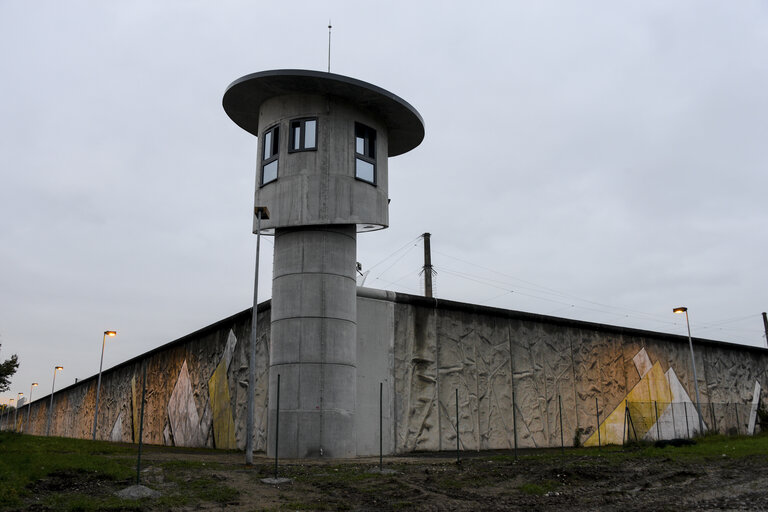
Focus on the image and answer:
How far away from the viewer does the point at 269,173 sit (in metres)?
21.3

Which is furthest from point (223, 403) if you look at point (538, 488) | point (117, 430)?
point (117, 430)

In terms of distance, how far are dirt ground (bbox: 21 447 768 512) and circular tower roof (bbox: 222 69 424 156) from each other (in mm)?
10975

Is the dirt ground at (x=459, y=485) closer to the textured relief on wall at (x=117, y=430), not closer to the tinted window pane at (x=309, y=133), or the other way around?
the tinted window pane at (x=309, y=133)

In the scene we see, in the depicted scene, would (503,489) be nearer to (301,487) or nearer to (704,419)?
(301,487)

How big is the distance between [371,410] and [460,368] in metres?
4.66

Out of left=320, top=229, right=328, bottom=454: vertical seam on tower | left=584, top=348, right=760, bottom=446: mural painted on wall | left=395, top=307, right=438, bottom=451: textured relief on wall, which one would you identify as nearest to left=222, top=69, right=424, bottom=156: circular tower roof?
left=320, top=229, right=328, bottom=454: vertical seam on tower

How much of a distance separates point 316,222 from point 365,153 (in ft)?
10.0

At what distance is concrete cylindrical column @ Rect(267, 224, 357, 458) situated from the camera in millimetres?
19219

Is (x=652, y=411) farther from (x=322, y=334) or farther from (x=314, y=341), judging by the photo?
(x=314, y=341)

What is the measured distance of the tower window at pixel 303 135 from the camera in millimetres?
20812

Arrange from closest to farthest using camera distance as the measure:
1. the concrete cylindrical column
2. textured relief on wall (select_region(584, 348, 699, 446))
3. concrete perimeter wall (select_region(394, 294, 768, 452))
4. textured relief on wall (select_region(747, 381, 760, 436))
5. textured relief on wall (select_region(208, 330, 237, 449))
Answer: the concrete cylindrical column
concrete perimeter wall (select_region(394, 294, 768, 452))
textured relief on wall (select_region(208, 330, 237, 449))
textured relief on wall (select_region(584, 348, 699, 446))
textured relief on wall (select_region(747, 381, 760, 436))

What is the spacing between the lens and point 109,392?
170 feet

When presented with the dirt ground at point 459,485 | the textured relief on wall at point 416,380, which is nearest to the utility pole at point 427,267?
the textured relief on wall at point 416,380

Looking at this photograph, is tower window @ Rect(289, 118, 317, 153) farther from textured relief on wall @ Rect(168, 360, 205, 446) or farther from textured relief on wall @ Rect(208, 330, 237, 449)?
textured relief on wall @ Rect(168, 360, 205, 446)
